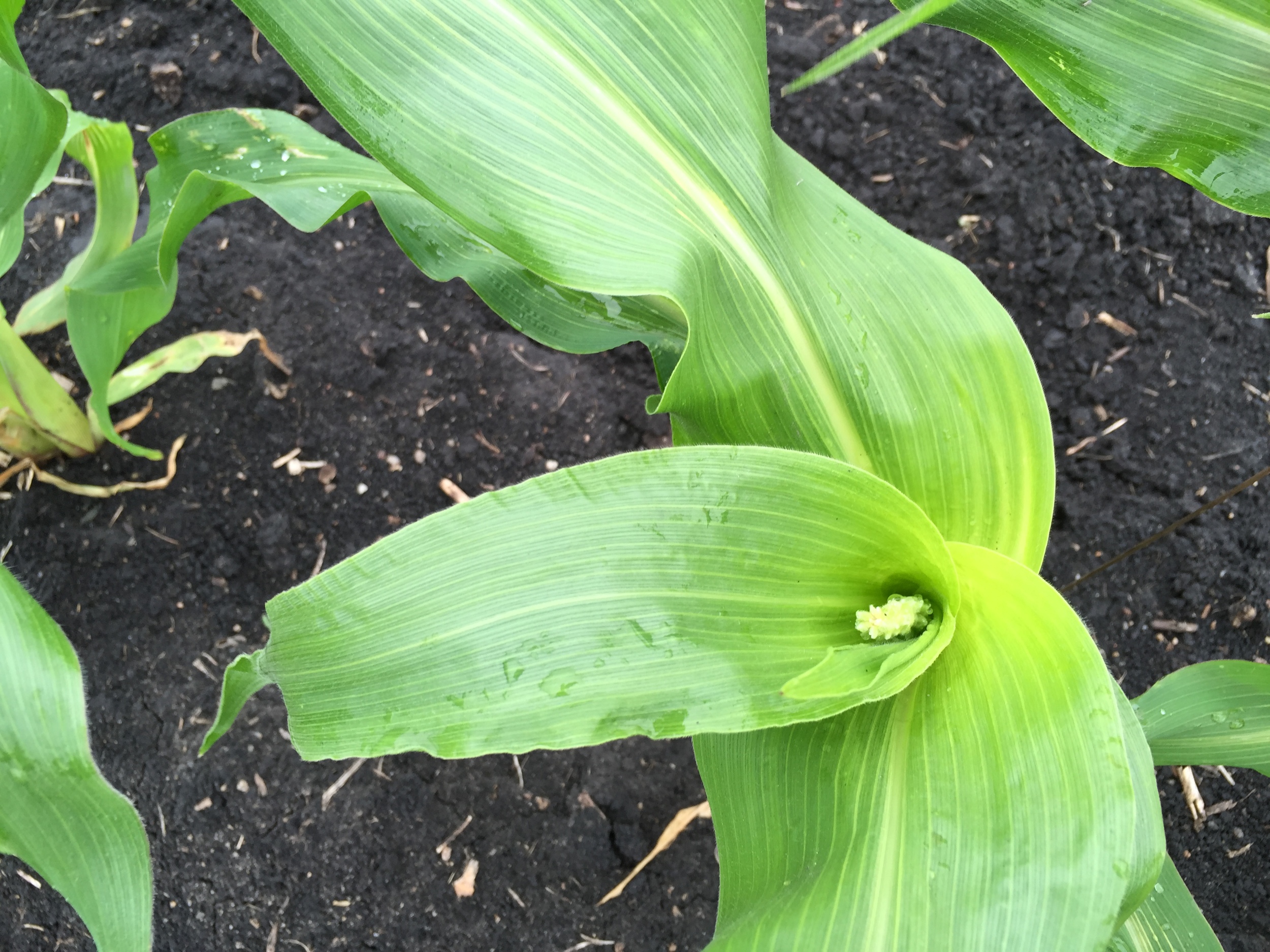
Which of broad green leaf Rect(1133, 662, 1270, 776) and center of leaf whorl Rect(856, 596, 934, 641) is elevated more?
center of leaf whorl Rect(856, 596, 934, 641)

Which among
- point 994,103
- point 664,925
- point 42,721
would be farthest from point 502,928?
point 994,103

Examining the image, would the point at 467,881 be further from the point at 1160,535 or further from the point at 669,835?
the point at 1160,535

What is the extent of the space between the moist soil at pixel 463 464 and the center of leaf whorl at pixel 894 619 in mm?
577

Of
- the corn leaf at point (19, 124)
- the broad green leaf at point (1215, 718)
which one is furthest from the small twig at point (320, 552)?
the broad green leaf at point (1215, 718)

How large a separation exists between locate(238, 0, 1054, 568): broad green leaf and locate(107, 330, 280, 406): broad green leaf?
69 cm

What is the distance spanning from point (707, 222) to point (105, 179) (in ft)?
2.86

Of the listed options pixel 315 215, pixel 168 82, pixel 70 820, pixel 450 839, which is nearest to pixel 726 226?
pixel 315 215

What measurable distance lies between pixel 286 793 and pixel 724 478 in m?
0.87

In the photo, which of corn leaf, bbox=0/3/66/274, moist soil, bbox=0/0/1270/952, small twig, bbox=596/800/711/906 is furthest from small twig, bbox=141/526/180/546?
small twig, bbox=596/800/711/906

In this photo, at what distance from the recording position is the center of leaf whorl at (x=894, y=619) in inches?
24.5

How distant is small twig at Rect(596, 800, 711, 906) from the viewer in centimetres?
108

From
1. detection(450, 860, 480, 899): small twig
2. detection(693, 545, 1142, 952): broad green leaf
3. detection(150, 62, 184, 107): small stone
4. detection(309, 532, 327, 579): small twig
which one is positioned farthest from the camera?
detection(150, 62, 184, 107): small stone

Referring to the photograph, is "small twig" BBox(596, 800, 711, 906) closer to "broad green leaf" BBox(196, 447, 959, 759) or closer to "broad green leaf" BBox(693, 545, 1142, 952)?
"broad green leaf" BBox(693, 545, 1142, 952)

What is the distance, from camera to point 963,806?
1.86 feet
